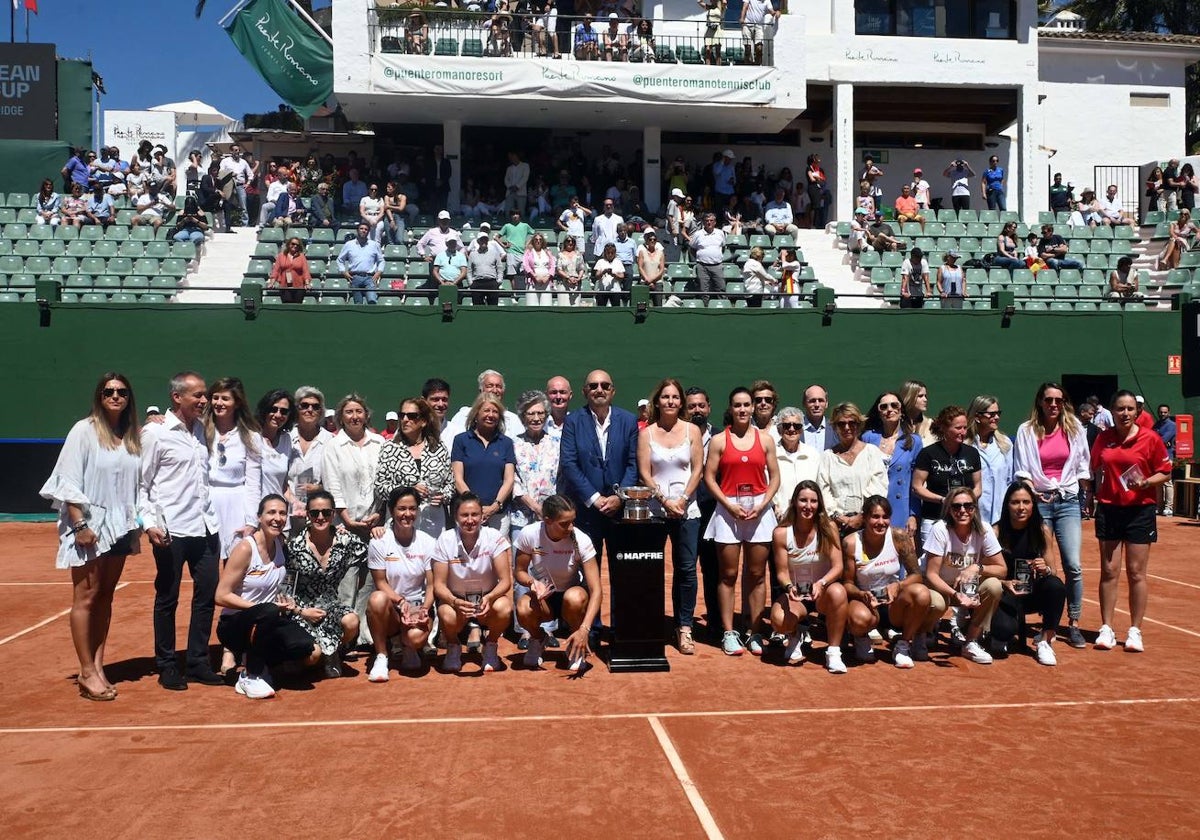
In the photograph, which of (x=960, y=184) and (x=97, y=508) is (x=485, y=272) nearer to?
(x=960, y=184)

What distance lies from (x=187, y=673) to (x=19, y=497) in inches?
469

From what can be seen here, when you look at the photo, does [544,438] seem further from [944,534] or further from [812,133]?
[812,133]

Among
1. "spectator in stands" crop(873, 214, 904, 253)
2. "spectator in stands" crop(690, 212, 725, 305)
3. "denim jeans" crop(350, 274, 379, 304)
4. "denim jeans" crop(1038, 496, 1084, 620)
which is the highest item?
"spectator in stands" crop(873, 214, 904, 253)

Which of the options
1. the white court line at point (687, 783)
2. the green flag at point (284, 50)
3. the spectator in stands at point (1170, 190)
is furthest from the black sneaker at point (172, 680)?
the spectator in stands at point (1170, 190)

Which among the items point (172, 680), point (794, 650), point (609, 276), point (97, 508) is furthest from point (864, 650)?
point (609, 276)

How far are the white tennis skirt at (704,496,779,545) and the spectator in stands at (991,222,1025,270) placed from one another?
14.7 metres

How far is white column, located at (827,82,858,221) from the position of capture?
23766 millimetres

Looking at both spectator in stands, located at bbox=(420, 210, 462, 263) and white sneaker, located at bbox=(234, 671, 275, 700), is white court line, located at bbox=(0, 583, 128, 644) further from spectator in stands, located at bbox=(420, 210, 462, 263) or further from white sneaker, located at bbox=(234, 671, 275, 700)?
spectator in stands, located at bbox=(420, 210, 462, 263)

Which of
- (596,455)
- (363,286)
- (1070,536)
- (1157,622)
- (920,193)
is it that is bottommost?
(1157,622)

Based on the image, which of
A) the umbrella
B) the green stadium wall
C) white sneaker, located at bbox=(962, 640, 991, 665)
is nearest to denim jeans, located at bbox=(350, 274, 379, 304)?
the green stadium wall

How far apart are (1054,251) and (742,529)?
51.5ft

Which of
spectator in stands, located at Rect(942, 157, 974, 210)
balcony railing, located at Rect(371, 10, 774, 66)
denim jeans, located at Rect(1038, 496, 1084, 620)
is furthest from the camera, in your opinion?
spectator in stands, located at Rect(942, 157, 974, 210)

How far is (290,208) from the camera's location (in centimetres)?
2138

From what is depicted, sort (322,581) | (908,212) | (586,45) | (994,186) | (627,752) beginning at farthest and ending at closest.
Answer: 1. (994,186)
2. (908,212)
3. (586,45)
4. (322,581)
5. (627,752)
